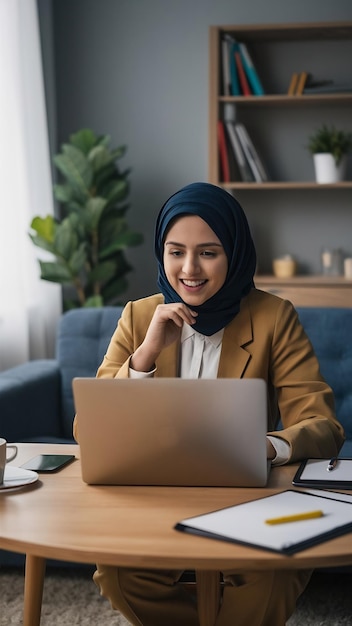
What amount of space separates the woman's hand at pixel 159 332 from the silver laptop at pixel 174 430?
0.34 metres

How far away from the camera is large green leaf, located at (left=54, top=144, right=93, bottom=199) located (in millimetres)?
4199

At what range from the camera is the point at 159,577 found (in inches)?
67.3

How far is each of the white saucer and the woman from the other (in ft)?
0.80

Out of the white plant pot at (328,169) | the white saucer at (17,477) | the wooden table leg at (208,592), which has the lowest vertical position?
the wooden table leg at (208,592)

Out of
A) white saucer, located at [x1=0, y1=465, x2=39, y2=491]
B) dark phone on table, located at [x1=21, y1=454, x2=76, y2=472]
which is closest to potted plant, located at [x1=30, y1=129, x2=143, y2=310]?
dark phone on table, located at [x1=21, y1=454, x2=76, y2=472]

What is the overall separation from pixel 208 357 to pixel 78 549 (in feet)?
2.56

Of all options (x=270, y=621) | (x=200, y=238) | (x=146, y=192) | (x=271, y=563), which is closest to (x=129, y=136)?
(x=146, y=192)

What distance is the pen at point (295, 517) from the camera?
3.95 feet

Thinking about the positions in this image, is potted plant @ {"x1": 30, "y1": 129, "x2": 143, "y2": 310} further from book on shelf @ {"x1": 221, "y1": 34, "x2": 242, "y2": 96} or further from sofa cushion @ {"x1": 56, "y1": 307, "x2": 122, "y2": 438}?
sofa cushion @ {"x1": 56, "y1": 307, "x2": 122, "y2": 438}

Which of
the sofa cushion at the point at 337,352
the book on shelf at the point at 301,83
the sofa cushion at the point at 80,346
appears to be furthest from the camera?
the book on shelf at the point at 301,83

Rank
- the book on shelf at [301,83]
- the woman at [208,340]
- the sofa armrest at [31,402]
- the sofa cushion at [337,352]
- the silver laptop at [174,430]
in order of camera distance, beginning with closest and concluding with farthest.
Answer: the silver laptop at [174,430]
the woman at [208,340]
the sofa armrest at [31,402]
the sofa cushion at [337,352]
the book on shelf at [301,83]

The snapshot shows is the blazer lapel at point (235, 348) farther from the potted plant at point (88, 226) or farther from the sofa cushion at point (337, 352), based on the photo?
the potted plant at point (88, 226)

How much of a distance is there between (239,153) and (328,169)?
1.46 ft

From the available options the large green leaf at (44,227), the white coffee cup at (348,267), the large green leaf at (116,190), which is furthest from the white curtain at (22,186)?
the white coffee cup at (348,267)
